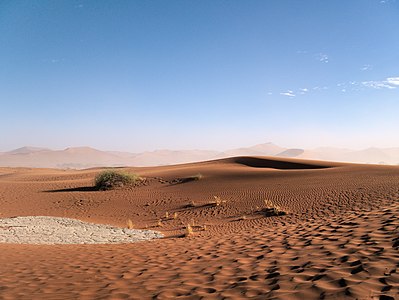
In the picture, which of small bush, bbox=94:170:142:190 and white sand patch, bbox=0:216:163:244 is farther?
small bush, bbox=94:170:142:190

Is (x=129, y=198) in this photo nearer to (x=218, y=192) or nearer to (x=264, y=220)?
(x=218, y=192)

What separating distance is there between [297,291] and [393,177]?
17.0 m

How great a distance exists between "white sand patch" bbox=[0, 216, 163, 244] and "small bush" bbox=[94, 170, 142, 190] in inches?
323

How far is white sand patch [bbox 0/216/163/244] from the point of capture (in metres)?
10.1

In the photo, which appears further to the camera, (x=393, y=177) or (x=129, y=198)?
(x=129, y=198)

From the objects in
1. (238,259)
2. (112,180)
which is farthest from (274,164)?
(238,259)

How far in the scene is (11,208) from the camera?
58.1 ft

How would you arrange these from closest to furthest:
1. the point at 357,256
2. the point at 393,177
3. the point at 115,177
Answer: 1. the point at 357,256
2. the point at 393,177
3. the point at 115,177

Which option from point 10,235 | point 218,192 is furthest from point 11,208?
point 218,192

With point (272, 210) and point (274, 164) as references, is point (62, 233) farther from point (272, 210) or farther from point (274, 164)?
point (274, 164)

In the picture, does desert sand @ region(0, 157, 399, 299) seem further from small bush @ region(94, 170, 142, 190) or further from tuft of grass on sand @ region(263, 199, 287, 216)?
small bush @ region(94, 170, 142, 190)

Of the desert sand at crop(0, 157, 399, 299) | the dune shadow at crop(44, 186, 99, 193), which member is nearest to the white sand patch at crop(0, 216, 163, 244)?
the desert sand at crop(0, 157, 399, 299)

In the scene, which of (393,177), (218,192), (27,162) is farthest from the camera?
(27,162)

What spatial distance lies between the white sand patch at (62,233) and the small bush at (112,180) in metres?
8.21
